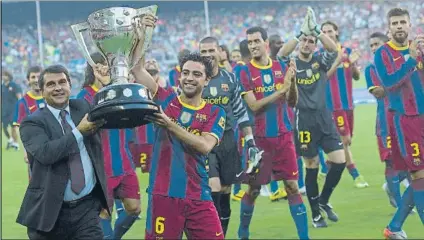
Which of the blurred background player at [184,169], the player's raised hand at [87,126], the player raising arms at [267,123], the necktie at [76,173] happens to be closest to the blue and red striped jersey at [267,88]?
the player raising arms at [267,123]

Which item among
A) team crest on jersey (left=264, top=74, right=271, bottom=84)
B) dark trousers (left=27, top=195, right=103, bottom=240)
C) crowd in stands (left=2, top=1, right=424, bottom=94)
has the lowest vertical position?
dark trousers (left=27, top=195, right=103, bottom=240)

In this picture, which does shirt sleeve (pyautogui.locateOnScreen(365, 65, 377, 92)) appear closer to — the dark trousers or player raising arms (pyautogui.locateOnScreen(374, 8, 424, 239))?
player raising arms (pyautogui.locateOnScreen(374, 8, 424, 239))

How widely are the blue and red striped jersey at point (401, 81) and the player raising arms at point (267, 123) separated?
1063 mm

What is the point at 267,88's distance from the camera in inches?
355

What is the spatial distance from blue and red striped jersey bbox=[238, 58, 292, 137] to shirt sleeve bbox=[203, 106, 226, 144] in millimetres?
2563

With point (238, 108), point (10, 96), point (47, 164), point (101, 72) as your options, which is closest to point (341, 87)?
point (238, 108)

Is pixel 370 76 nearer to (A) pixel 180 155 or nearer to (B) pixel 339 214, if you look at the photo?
(B) pixel 339 214

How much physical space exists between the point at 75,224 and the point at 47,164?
43cm

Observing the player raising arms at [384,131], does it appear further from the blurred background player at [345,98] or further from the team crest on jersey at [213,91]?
the team crest on jersey at [213,91]

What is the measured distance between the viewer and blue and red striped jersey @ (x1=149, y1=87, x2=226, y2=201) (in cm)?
625

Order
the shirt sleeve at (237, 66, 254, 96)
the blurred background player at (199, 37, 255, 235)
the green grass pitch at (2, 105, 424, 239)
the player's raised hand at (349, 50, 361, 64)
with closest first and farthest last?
the blurred background player at (199, 37, 255, 235) < the shirt sleeve at (237, 66, 254, 96) < the green grass pitch at (2, 105, 424, 239) < the player's raised hand at (349, 50, 361, 64)

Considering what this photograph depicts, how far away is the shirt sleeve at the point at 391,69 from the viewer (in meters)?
7.74

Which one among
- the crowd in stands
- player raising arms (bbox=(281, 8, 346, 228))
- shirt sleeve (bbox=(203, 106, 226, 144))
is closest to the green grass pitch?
player raising arms (bbox=(281, 8, 346, 228))

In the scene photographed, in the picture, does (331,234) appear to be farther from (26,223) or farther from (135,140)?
(26,223)
